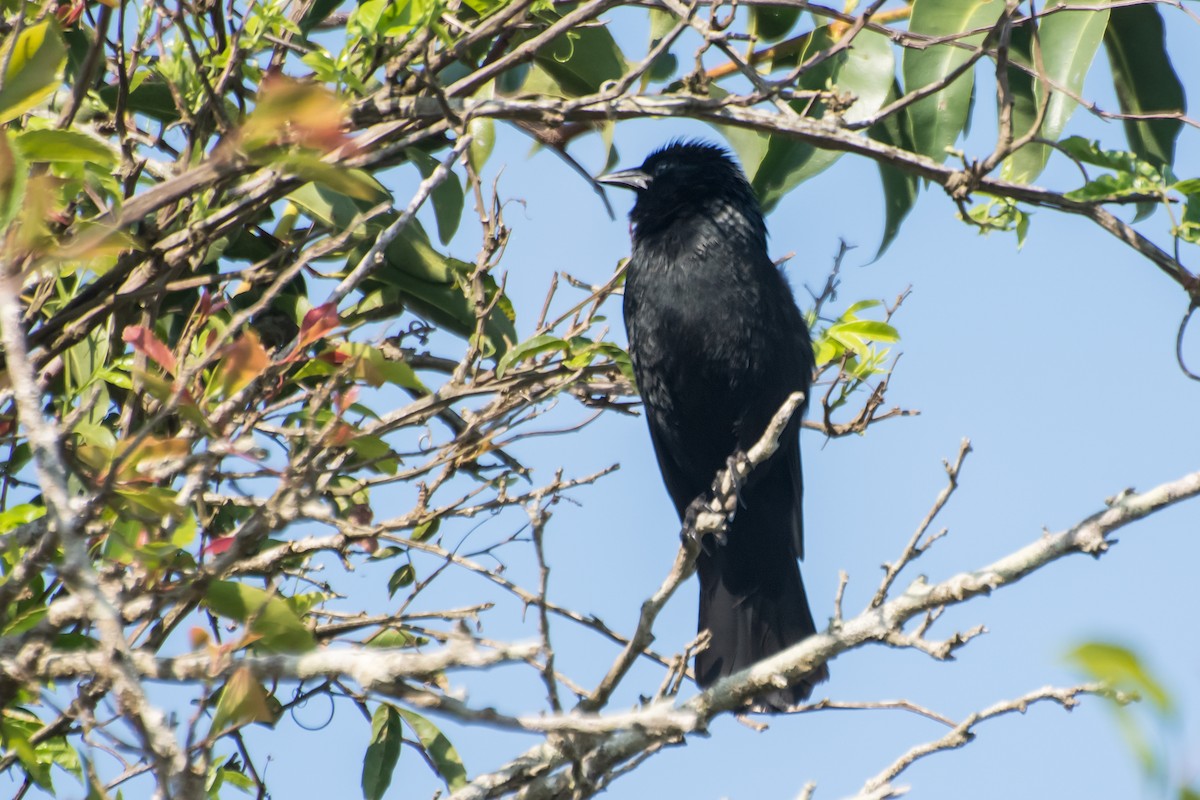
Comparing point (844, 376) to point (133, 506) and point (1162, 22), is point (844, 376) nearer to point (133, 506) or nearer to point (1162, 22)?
point (1162, 22)

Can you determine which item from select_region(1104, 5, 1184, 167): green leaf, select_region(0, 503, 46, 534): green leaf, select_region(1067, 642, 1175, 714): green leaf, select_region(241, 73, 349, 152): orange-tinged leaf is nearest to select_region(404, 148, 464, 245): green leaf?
select_region(0, 503, 46, 534): green leaf

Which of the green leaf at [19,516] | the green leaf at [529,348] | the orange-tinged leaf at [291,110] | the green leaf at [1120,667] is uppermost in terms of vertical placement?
the green leaf at [529,348]

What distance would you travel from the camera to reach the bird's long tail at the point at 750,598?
4547 millimetres

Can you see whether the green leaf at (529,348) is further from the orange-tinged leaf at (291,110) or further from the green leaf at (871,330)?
the orange-tinged leaf at (291,110)

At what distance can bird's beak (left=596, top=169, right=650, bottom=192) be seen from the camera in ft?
16.9

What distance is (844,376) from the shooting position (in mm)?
3555

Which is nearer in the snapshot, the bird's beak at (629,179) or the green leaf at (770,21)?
the green leaf at (770,21)

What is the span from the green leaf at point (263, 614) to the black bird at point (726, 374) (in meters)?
2.56

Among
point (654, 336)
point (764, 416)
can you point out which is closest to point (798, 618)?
point (764, 416)

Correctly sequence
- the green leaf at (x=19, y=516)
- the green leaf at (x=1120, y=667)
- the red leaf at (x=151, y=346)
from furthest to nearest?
the green leaf at (x=19, y=516), the red leaf at (x=151, y=346), the green leaf at (x=1120, y=667)

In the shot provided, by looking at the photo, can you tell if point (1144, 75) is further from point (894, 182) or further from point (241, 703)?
point (241, 703)

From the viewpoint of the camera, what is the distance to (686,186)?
4.92 m

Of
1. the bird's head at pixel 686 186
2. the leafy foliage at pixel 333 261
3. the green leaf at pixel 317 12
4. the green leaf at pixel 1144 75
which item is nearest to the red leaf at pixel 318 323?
the leafy foliage at pixel 333 261

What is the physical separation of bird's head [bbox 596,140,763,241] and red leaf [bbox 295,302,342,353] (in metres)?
2.73
